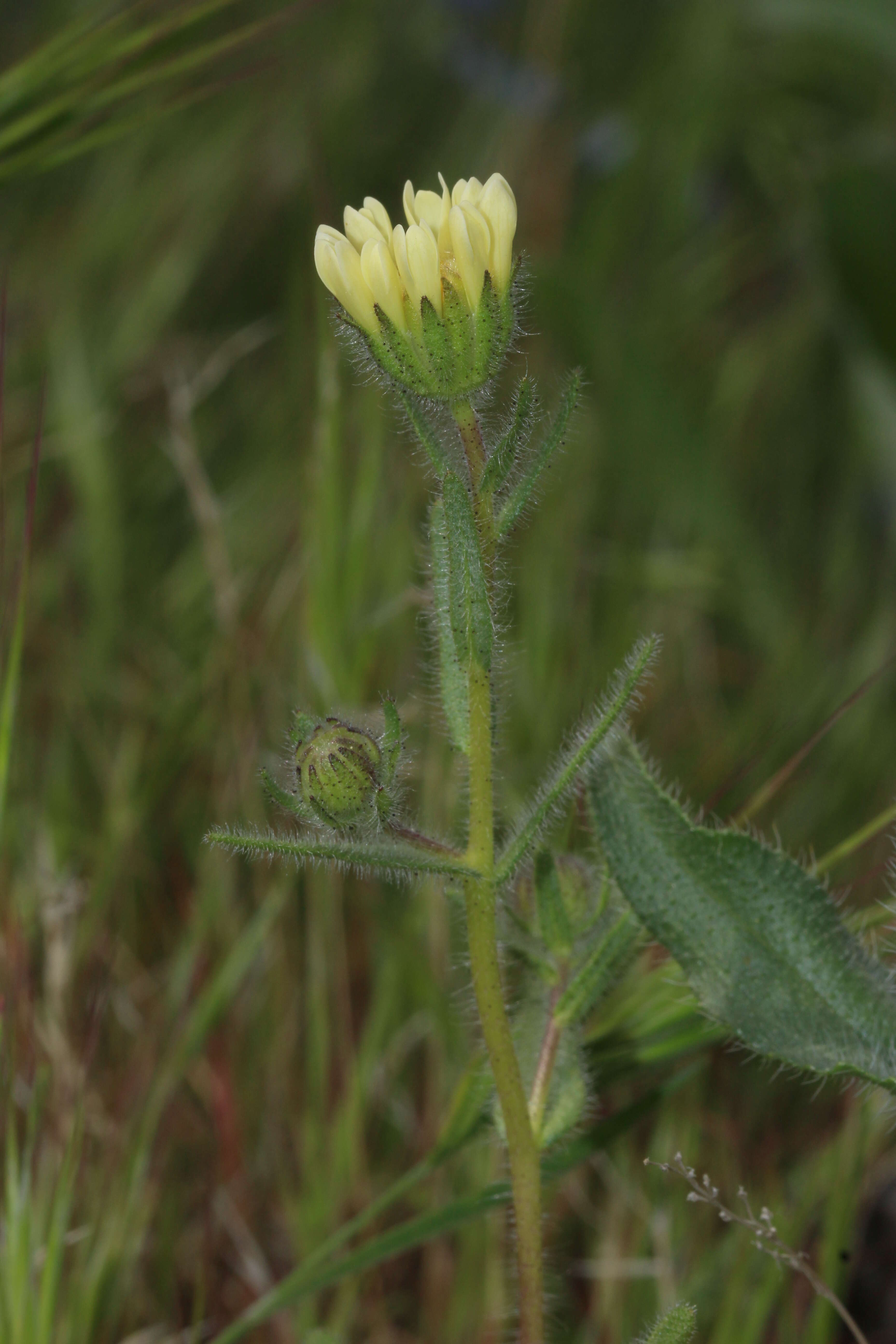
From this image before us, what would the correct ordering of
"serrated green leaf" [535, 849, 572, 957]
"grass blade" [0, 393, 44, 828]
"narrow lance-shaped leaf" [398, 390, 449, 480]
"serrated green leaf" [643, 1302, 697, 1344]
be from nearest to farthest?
1. "serrated green leaf" [643, 1302, 697, 1344]
2. "narrow lance-shaped leaf" [398, 390, 449, 480]
3. "serrated green leaf" [535, 849, 572, 957]
4. "grass blade" [0, 393, 44, 828]

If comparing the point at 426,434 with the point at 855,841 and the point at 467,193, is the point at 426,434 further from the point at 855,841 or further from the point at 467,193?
the point at 855,841

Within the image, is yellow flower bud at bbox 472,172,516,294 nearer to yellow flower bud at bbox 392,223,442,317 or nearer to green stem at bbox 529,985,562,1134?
yellow flower bud at bbox 392,223,442,317

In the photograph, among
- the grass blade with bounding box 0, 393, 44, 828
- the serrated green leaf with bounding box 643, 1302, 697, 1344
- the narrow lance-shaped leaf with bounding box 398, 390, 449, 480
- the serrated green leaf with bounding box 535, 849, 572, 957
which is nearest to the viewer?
the serrated green leaf with bounding box 643, 1302, 697, 1344

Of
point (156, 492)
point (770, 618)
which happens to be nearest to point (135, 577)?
point (156, 492)

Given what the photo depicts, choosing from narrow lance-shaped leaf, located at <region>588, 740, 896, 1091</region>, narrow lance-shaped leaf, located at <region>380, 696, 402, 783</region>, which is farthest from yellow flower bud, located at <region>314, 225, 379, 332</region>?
narrow lance-shaped leaf, located at <region>588, 740, 896, 1091</region>

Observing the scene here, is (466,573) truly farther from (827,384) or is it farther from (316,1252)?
(827,384)

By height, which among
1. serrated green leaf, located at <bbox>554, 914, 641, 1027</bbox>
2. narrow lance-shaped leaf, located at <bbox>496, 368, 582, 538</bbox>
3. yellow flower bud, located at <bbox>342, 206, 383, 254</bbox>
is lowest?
serrated green leaf, located at <bbox>554, 914, 641, 1027</bbox>
